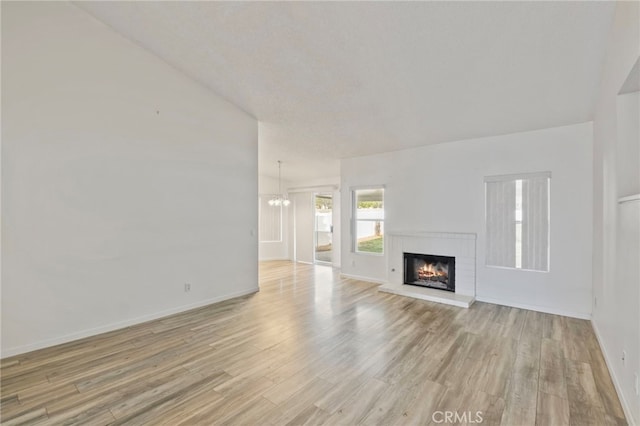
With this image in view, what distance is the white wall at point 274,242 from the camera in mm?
8781

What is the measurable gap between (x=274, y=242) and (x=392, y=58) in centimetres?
698

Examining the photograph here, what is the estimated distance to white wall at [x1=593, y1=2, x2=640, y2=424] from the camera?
182 cm

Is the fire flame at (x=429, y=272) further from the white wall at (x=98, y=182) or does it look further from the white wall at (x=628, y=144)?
the white wall at (x=98, y=182)

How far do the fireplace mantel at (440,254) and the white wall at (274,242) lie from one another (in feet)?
14.4

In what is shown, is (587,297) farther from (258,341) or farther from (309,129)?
(309,129)

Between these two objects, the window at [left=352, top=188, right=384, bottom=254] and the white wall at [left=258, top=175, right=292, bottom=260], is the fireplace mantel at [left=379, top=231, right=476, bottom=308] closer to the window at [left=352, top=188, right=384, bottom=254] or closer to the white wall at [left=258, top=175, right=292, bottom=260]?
the window at [left=352, top=188, right=384, bottom=254]

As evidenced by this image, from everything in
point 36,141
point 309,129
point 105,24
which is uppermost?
point 105,24

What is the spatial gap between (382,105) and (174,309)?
4.44m

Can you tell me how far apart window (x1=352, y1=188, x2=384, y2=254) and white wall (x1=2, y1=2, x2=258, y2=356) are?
3.09 m

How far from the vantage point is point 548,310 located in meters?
4.00

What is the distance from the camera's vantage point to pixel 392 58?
3121 mm

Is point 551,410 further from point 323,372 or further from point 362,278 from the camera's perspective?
point 362,278

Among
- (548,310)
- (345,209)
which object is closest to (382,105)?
(345,209)

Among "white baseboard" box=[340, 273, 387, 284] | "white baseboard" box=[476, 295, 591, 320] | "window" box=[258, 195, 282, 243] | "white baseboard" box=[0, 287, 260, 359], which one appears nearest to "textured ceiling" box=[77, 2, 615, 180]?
"white baseboard" box=[476, 295, 591, 320]
